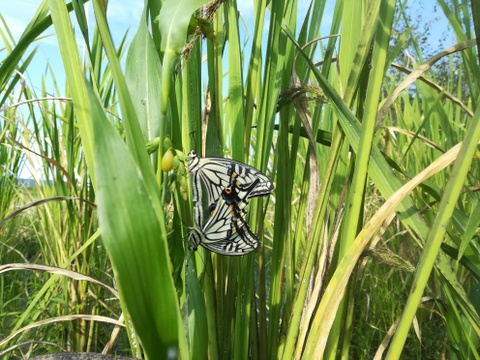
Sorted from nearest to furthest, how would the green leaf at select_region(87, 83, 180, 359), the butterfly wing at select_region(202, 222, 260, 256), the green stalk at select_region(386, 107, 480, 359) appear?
the green leaf at select_region(87, 83, 180, 359) < the green stalk at select_region(386, 107, 480, 359) < the butterfly wing at select_region(202, 222, 260, 256)

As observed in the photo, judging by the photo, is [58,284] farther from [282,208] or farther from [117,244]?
[117,244]

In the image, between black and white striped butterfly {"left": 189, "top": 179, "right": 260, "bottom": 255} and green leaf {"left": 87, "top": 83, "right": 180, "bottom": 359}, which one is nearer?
green leaf {"left": 87, "top": 83, "right": 180, "bottom": 359}

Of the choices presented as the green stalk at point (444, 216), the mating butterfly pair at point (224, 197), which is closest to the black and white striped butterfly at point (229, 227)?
the mating butterfly pair at point (224, 197)

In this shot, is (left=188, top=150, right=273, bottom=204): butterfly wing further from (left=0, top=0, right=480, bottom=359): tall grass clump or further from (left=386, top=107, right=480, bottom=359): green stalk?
(left=386, top=107, right=480, bottom=359): green stalk

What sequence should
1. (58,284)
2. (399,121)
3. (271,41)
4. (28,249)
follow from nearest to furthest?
(271,41) < (58,284) < (399,121) < (28,249)

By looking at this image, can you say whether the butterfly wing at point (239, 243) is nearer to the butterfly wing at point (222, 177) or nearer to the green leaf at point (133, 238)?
the butterfly wing at point (222, 177)

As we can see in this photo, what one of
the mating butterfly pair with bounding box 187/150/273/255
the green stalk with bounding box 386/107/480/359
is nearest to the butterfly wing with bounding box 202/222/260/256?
the mating butterfly pair with bounding box 187/150/273/255

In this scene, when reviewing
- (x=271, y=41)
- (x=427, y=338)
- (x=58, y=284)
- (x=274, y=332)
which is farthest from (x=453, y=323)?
(x=58, y=284)
